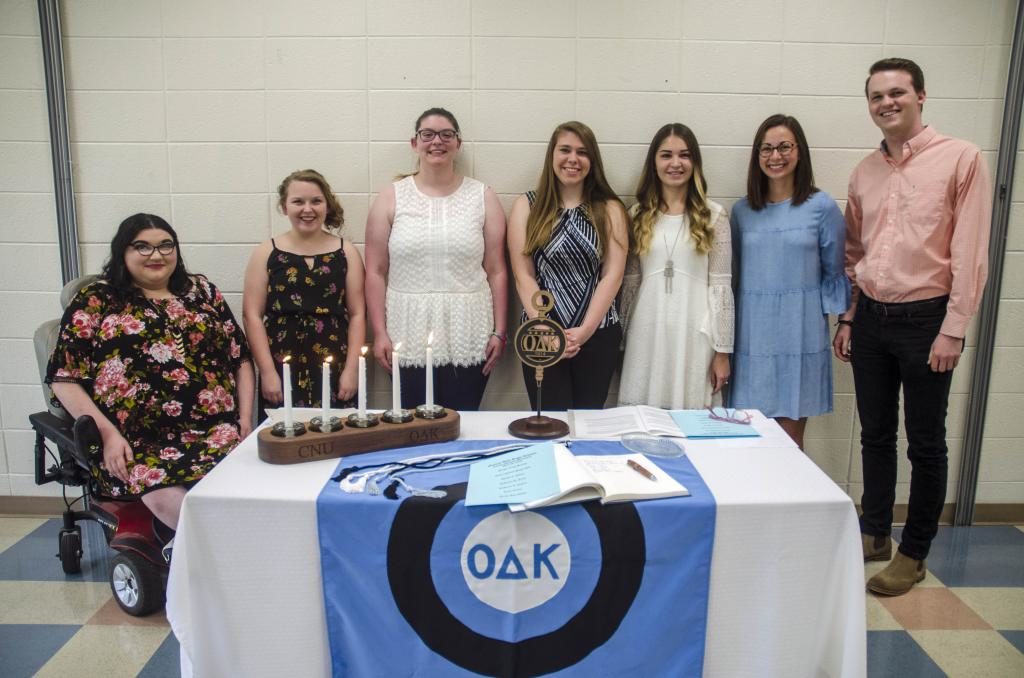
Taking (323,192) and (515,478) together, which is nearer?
(515,478)

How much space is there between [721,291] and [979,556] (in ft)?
4.83

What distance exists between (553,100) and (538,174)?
0.29 m

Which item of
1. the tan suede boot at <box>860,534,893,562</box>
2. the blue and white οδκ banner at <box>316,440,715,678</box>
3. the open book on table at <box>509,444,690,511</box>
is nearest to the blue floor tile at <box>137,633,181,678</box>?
the blue and white οδκ banner at <box>316,440,715,678</box>

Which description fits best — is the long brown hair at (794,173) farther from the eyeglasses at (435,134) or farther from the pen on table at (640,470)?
the pen on table at (640,470)

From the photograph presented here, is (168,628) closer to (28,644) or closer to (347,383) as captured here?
(28,644)

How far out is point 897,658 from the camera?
2.23 metres

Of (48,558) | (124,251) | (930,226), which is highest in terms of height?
(930,226)

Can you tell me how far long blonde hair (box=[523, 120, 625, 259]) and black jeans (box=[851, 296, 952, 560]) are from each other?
0.96m

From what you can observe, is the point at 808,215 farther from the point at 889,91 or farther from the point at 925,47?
the point at 925,47

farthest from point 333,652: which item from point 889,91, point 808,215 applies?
point 889,91

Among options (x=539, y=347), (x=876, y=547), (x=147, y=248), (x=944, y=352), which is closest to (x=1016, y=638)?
(x=876, y=547)

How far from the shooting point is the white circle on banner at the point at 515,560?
154 centimetres

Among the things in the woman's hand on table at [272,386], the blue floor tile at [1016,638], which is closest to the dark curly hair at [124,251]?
the woman's hand on table at [272,386]

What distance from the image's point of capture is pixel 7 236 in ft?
10.0
